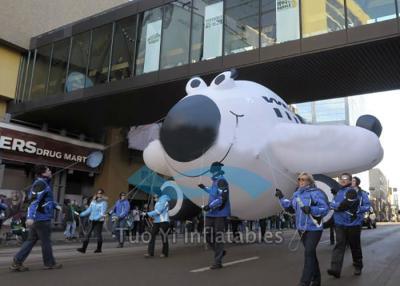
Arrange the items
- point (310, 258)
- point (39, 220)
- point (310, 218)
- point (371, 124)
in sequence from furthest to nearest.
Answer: point (371, 124)
point (39, 220)
point (310, 218)
point (310, 258)

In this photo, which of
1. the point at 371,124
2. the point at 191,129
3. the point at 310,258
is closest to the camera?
the point at 310,258

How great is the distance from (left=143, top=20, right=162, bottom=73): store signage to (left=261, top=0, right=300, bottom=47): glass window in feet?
14.8

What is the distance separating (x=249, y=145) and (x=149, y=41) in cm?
1041

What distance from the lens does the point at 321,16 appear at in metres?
13.8

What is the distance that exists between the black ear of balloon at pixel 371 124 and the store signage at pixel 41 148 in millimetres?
13653

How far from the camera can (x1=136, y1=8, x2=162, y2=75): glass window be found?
17.3 metres

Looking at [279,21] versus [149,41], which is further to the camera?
[149,41]

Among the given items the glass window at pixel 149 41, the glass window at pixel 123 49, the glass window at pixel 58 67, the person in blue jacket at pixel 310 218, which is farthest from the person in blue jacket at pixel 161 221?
the glass window at pixel 58 67

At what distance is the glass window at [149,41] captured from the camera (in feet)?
56.7

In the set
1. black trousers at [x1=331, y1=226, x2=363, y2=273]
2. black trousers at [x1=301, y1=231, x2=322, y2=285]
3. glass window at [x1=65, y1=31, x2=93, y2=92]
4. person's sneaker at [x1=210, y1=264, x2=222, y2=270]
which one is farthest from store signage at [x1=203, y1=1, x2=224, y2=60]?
black trousers at [x1=301, y1=231, x2=322, y2=285]

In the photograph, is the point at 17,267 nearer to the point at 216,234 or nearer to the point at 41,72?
the point at 216,234

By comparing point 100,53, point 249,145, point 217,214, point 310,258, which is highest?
point 100,53

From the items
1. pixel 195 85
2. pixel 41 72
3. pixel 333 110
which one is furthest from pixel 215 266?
pixel 333 110

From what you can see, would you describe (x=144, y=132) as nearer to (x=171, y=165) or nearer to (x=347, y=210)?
(x=171, y=165)
